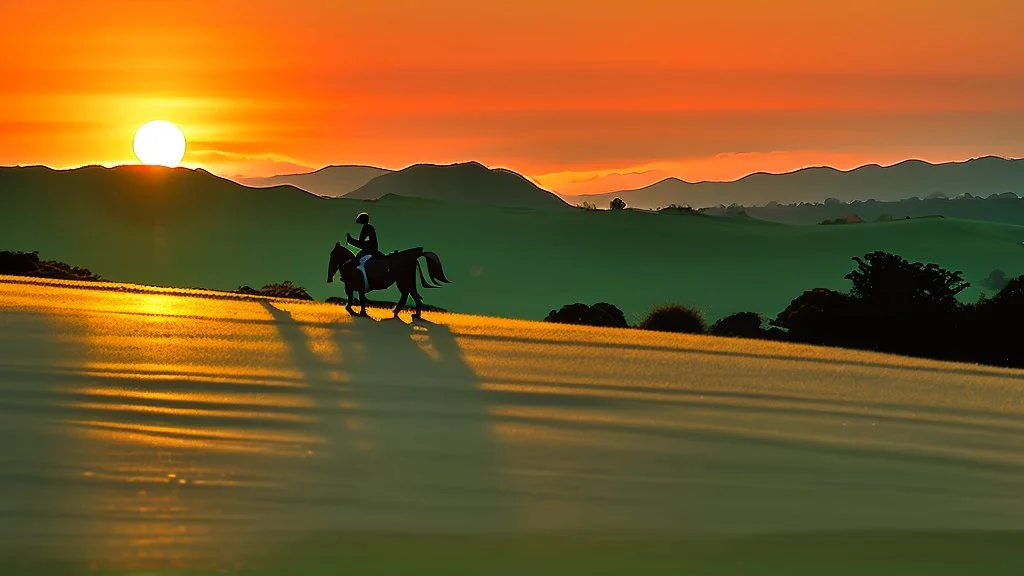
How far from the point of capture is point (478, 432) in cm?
1179

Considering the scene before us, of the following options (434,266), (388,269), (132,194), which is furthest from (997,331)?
(132,194)

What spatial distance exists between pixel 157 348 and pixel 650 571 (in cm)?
1089

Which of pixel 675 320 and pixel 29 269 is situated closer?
pixel 675 320

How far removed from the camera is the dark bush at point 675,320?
93.5 feet

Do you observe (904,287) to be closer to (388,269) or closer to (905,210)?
(388,269)

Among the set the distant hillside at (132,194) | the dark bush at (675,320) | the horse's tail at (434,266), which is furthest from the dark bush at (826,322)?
the distant hillside at (132,194)

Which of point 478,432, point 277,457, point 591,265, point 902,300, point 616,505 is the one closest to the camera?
point 616,505

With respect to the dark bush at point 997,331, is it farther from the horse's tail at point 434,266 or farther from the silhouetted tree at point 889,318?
the horse's tail at point 434,266

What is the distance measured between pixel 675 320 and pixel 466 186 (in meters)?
131

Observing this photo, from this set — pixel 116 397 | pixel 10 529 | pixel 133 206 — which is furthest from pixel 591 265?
pixel 10 529

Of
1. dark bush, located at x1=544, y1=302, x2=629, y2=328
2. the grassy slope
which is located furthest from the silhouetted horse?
the grassy slope

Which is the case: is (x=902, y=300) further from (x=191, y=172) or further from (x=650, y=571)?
(x=191, y=172)

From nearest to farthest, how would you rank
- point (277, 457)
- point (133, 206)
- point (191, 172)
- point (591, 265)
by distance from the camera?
point (277, 457)
point (591, 265)
point (133, 206)
point (191, 172)

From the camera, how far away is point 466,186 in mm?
159000
